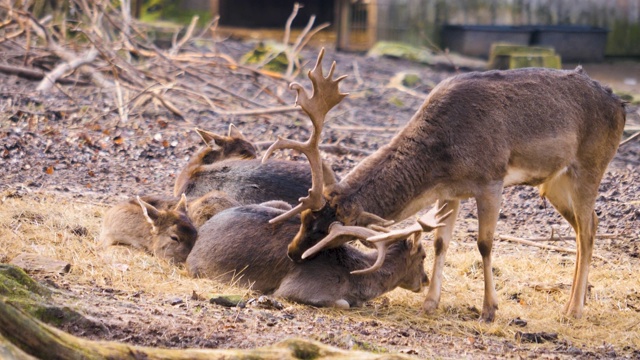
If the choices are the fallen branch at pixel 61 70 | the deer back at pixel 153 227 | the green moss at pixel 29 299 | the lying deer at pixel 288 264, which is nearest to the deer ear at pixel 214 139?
the deer back at pixel 153 227

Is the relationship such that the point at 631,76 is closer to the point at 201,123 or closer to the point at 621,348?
the point at 201,123

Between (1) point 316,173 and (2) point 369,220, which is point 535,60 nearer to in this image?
(2) point 369,220

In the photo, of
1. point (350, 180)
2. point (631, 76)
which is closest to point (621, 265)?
point (350, 180)

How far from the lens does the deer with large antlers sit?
694 centimetres

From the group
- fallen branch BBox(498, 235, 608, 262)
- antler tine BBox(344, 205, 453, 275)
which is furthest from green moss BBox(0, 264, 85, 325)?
fallen branch BBox(498, 235, 608, 262)

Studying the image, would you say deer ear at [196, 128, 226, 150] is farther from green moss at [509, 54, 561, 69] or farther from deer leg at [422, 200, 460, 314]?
green moss at [509, 54, 561, 69]

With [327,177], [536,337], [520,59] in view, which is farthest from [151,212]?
[520,59]

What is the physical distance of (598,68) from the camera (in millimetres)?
22969

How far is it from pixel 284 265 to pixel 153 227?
148cm

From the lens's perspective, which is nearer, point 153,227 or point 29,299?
point 29,299

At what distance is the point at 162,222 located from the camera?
809 cm

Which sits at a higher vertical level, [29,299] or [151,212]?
[29,299]

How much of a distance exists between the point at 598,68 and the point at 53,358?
20.9 m

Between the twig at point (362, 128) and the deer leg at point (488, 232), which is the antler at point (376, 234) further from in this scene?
the twig at point (362, 128)
